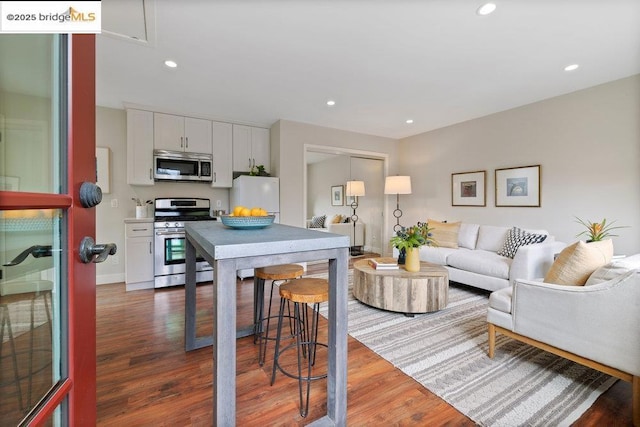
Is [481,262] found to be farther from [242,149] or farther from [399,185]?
[242,149]

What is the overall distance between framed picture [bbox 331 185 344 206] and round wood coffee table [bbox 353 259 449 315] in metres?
4.09

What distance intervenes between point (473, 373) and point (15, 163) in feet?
7.66

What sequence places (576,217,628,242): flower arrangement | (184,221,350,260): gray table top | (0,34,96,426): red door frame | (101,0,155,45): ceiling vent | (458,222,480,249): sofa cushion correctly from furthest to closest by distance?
(458,222,480,249): sofa cushion < (576,217,628,242): flower arrangement < (101,0,155,45): ceiling vent < (184,221,350,260): gray table top < (0,34,96,426): red door frame

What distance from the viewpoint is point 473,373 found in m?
1.74

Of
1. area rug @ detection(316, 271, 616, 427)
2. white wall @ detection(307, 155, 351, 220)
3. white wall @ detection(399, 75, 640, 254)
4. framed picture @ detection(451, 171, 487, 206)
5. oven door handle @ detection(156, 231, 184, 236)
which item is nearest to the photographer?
area rug @ detection(316, 271, 616, 427)

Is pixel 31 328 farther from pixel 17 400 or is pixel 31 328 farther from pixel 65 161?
pixel 65 161

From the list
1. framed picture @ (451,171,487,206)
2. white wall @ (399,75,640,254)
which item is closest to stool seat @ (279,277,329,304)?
white wall @ (399,75,640,254)

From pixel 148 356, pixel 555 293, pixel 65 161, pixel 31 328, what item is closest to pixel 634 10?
pixel 555 293

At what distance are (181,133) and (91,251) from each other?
3755 millimetres

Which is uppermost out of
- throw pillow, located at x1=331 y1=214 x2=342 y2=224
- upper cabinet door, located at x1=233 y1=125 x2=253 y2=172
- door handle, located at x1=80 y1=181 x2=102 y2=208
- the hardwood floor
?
upper cabinet door, located at x1=233 y1=125 x2=253 y2=172

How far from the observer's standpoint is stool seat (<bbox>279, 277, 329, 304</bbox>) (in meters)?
1.45

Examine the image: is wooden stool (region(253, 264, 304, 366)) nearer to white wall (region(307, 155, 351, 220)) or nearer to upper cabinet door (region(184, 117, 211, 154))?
upper cabinet door (region(184, 117, 211, 154))

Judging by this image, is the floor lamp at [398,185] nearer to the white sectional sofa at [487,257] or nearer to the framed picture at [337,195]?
the white sectional sofa at [487,257]

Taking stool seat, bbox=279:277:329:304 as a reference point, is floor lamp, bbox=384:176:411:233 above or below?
above
